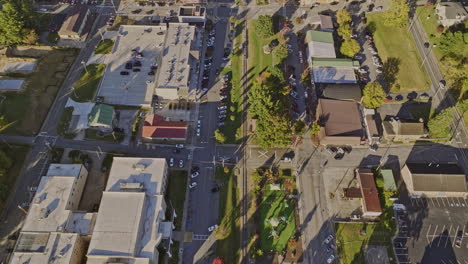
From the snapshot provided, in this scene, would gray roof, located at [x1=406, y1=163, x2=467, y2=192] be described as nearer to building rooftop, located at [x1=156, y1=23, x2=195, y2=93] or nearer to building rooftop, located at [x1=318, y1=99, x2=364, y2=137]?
building rooftop, located at [x1=318, y1=99, x2=364, y2=137]

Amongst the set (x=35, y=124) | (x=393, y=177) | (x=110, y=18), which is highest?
(x=110, y=18)

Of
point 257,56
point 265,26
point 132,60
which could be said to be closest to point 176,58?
point 132,60

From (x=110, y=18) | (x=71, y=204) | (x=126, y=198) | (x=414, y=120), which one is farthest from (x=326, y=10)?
(x=71, y=204)

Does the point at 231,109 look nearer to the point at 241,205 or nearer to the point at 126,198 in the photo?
the point at 241,205

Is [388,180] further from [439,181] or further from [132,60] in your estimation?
[132,60]

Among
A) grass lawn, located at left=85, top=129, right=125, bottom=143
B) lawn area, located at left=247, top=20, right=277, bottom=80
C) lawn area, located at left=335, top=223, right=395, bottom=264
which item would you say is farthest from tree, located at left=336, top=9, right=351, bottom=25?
grass lawn, located at left=85, top=129, right=125, bottom=143

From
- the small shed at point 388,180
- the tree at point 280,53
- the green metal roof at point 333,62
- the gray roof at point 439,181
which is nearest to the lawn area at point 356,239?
the small shed at point 388,180
